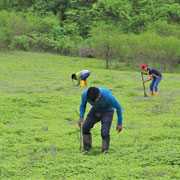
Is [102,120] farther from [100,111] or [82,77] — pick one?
[82,77]

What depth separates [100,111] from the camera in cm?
1313

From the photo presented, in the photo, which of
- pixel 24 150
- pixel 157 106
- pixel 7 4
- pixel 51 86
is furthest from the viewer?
pixel 7 4

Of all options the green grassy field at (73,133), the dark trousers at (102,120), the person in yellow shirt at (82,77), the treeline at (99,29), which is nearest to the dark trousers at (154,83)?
the green grassy field at (73,133)

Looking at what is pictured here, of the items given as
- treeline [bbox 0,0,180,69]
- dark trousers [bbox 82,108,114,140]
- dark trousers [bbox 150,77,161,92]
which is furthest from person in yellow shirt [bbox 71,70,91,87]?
treeline [bbox 0,0,180,69]

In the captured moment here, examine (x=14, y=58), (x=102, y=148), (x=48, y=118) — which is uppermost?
(x=102, y=148)

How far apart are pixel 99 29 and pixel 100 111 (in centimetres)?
4335

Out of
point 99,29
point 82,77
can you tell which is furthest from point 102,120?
point 99,29

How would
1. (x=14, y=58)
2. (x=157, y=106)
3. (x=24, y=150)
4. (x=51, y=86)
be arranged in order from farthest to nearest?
1. (x=14, y=58)
2. (x=51, y=86)
3. (x=157, y=106)
4. (x=24, y=150)

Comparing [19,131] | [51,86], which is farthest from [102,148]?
[51,86]

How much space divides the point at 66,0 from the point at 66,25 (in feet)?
19.3

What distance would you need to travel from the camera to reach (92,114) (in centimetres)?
1333

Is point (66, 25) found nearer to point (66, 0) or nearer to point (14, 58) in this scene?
point (66, 0)

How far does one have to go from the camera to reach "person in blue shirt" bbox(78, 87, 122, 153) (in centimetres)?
1247

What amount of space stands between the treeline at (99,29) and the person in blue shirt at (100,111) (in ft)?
105
